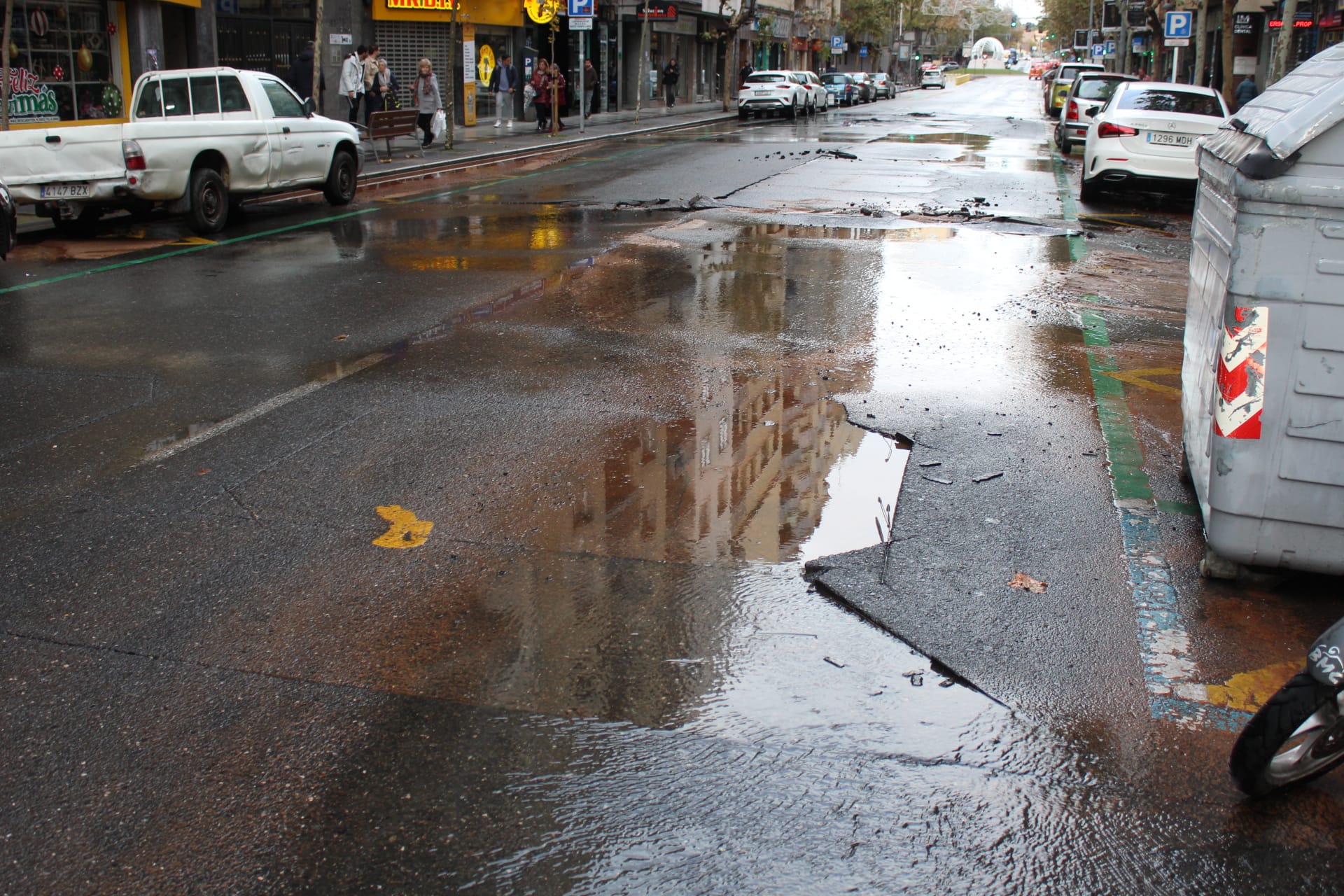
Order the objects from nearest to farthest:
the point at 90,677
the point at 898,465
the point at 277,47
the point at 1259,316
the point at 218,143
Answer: the point at 90,677 < the point at 1259,316 < the point at 898,465 < the point at 218,143 < the point at 277,47

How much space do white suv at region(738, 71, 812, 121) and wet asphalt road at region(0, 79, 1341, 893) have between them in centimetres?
3539

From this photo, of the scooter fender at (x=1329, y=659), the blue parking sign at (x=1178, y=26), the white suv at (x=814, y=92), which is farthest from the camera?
the white suv at (x=814, y=92)

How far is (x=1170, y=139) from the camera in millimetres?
16609

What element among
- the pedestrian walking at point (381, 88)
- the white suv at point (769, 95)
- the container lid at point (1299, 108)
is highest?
the white suv at point (769, 95)

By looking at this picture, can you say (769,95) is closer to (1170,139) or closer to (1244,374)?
(1170,139)

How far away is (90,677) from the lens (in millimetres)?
3898

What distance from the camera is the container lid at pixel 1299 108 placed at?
4.18 metres

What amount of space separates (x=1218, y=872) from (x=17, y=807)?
3.10 meters

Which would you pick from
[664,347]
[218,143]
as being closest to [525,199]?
[218,143]

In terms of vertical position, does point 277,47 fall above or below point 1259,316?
above

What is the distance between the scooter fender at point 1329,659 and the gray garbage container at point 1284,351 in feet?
4.65

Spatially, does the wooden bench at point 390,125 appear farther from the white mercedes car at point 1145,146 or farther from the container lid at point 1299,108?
the container lid at point 1299,108

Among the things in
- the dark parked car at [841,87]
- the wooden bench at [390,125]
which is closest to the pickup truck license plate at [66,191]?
the wooden bench at [390,125]

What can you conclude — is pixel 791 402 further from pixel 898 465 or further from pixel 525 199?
pixel 525 199
